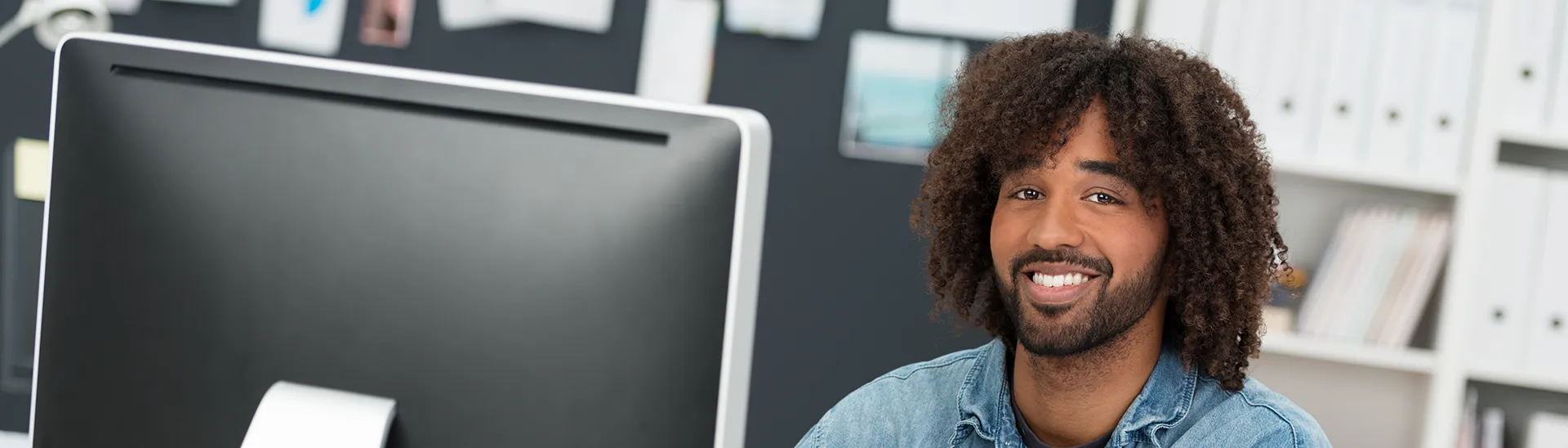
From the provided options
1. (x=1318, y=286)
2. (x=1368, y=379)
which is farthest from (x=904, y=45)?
(x=1368, y=379)

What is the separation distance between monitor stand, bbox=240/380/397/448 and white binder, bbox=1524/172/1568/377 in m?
2.12

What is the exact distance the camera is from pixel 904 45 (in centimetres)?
262

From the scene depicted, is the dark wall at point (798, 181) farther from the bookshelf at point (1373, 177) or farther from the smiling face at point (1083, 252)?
the smiling face at point (1083, 252)

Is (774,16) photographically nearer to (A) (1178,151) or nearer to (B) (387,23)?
(B) (387,23)

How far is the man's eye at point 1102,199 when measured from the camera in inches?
56.3

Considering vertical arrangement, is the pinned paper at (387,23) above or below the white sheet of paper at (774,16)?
below

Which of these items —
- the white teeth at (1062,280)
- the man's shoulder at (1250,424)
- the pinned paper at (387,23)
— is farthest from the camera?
the pinned paper at (387,23)

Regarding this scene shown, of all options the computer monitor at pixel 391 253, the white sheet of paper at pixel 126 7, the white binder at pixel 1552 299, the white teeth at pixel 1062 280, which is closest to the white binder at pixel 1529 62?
the white binder at pixel 1552 299

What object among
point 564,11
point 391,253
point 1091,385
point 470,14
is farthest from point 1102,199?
point 470,14

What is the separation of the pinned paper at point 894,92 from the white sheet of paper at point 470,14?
2.28 feet

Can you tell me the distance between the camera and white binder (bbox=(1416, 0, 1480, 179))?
2.29m

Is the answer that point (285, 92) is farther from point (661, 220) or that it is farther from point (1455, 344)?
point (1455, 344)

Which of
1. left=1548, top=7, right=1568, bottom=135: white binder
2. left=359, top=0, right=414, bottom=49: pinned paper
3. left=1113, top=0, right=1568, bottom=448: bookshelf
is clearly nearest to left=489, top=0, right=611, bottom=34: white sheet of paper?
left=359, top=0, right=414, bottom=49: pinned paper

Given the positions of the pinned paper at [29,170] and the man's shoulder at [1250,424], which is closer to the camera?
the man's shoulder at [1250,424]
